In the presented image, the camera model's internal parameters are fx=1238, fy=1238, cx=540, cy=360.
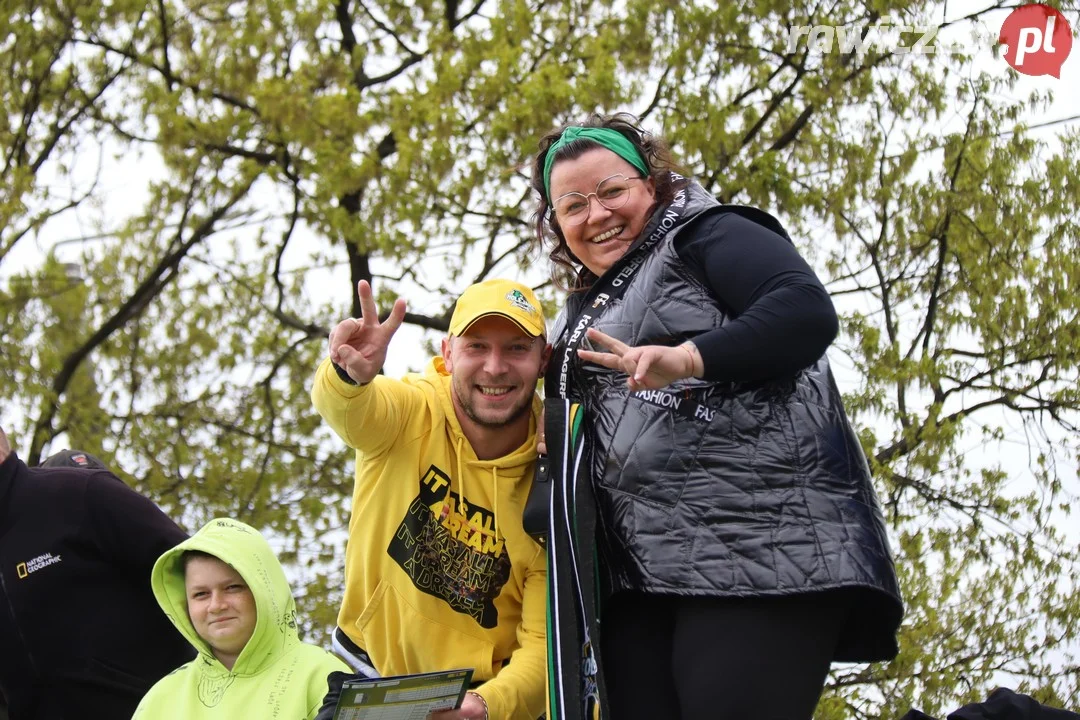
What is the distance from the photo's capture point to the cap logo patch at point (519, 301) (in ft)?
9.32

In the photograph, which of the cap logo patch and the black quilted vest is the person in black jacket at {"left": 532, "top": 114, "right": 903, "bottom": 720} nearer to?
the black quilted vest

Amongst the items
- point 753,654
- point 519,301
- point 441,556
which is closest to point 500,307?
point 519,301

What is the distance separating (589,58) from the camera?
731 cm

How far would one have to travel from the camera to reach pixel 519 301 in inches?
112

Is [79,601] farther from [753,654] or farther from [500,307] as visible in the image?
[753,654]

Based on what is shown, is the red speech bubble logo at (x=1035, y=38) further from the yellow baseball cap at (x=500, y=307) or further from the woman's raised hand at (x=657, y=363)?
the woman's raised hand at (x=657, y=363)

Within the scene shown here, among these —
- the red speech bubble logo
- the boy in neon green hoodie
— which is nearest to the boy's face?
the boy in neon green hoodie

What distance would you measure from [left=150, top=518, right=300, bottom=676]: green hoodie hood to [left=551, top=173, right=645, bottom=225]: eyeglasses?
49.7 inches

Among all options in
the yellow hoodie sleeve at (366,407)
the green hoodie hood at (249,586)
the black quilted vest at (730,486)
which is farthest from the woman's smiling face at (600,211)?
the green hoodie hood at (249,586)

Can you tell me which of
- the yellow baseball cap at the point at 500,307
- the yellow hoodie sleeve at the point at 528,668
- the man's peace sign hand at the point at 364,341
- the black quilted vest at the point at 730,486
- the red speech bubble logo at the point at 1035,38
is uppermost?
the red speech bubble logo at the point at 1035,38

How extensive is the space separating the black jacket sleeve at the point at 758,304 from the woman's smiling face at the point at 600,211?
269 millimetres

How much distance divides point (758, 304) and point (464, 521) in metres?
1.02

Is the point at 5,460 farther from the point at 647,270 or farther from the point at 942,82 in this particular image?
the point at 942,82

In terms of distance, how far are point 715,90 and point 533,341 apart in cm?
425
